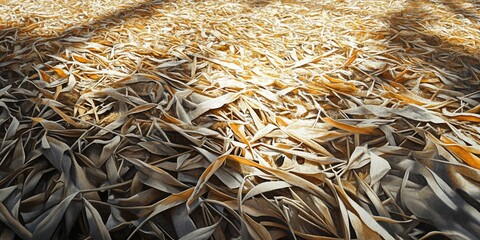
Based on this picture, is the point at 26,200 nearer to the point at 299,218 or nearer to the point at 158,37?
the point at 299,218

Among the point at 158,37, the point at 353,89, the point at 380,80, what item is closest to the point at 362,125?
the point at 353,89

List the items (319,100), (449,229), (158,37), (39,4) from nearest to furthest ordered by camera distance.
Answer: (449,229) < (319,100) < (158,37) < (39,4)

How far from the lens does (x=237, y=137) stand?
57 cm

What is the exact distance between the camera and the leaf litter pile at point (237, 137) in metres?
0.42

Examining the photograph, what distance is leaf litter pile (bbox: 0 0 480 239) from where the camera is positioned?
0.42 meters

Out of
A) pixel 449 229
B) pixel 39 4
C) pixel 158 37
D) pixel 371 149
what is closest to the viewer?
pixel 449 229

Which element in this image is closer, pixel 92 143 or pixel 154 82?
pixel 92 143

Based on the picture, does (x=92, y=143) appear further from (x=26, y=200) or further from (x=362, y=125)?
(x=362, y=125)

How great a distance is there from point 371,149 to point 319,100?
213mm

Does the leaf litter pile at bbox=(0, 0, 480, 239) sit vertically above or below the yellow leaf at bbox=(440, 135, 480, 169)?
below

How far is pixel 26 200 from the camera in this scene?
1.43 feet

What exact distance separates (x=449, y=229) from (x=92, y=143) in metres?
0.59

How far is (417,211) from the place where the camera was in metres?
0.42

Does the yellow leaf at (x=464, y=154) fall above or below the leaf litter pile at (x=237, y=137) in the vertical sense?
above
